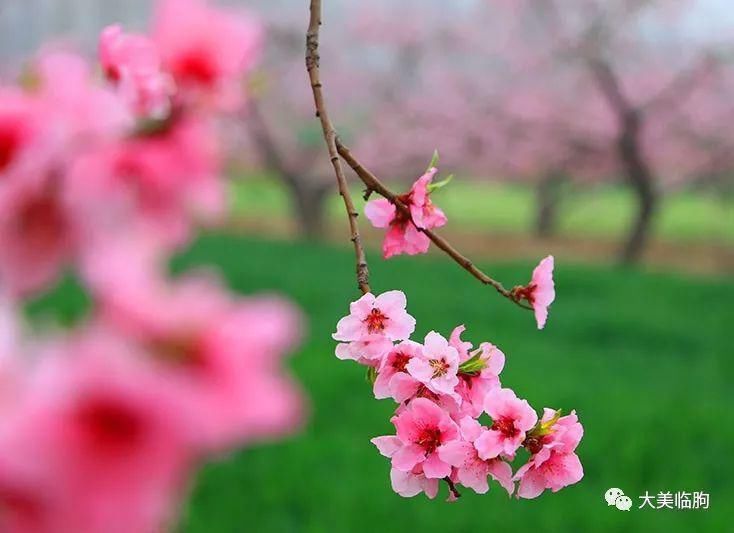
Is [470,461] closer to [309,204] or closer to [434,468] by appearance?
[434,468]

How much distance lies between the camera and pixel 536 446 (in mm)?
627

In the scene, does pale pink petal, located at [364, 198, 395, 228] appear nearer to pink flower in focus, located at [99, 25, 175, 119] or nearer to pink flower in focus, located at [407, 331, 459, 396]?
pink flower in focus, located at [407, 331, 459, 396]

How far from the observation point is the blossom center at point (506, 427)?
60 cm

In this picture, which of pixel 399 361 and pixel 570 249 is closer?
pixel 399 361

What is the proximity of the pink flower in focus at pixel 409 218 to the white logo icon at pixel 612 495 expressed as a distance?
1.54m

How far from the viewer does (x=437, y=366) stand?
0.59 metres

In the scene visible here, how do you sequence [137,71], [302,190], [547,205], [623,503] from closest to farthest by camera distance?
[137,71], [623,503], [302,190], [547,205]

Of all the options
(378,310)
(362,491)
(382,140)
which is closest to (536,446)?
(378,310)

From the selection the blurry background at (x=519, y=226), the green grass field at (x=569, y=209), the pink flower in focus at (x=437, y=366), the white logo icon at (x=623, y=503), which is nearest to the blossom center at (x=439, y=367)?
the pink flower in focus at (x=437, y=366)

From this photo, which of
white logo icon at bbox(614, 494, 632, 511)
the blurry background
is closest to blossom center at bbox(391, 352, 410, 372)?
the blurry background

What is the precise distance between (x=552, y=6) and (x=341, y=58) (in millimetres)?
2815

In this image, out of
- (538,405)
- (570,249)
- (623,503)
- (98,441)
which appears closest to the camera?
(98,441)

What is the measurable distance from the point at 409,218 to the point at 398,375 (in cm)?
12

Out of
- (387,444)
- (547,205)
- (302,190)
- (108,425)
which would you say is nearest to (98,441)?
(108,425)
